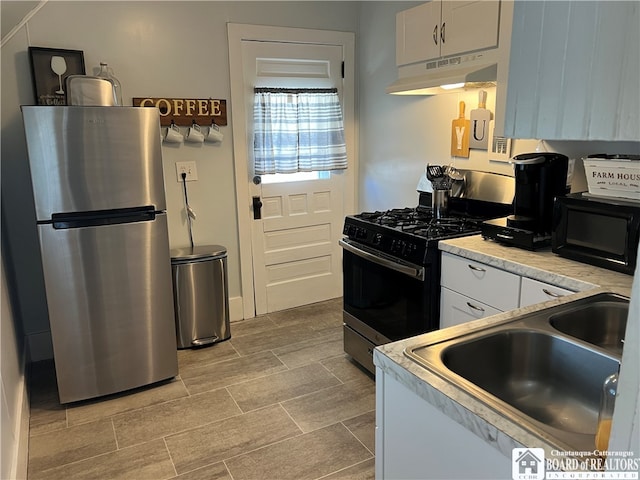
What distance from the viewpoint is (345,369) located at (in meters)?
3.06

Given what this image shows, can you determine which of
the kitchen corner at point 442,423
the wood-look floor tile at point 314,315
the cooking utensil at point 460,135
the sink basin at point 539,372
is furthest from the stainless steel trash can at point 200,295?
the sink basin at point 539,372

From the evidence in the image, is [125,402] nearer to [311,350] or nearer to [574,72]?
[311,350]

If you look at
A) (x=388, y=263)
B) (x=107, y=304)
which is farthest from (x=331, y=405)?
(x=107, y=304)

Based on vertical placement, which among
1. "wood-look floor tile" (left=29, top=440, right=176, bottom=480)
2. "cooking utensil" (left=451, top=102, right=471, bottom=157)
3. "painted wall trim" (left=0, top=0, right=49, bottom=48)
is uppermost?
"painted wall trim" (left=0, top=0, right=49, bottom=48)

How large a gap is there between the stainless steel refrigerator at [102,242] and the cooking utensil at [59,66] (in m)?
0.73

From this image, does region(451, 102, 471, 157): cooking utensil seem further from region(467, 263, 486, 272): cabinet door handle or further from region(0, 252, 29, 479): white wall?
region(0, 252, 29, 479): white wall

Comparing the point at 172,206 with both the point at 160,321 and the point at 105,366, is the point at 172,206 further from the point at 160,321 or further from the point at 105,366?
the point at 105,366

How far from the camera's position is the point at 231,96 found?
3.56 m

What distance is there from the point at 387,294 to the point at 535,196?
0.89m

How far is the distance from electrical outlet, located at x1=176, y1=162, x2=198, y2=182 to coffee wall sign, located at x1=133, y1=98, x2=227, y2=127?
0.89 feet

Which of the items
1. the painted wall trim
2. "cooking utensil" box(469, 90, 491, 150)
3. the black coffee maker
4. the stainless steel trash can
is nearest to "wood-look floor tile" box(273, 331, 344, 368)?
the stainless steel trash can

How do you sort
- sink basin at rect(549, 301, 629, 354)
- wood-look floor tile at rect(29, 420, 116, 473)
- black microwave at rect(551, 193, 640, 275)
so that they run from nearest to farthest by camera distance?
sink basin at rect(549, 301, 629, 354)
black microwave at rect(551, 193, 640, 275)
wood-look floor tile at rect(29, 420, 116, 473)

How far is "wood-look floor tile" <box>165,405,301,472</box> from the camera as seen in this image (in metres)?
2.28

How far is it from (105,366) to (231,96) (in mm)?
2004
